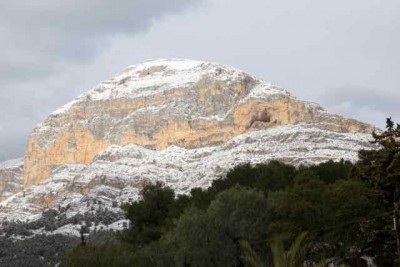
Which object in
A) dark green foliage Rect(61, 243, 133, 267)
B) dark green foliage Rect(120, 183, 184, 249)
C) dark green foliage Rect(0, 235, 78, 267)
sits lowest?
dark green foliage Rect(61, 243, 133, 267)

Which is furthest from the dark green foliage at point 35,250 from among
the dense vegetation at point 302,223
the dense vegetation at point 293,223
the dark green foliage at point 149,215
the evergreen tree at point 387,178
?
the evergreen tree at point 387,178

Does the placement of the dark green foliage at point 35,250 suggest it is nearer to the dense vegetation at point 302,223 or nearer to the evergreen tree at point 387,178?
the dense vegetation at point 302,223

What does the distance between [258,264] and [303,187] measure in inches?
1157

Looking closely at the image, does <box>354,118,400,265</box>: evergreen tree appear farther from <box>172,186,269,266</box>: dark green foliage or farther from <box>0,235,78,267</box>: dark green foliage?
<box>0,235,78,267</box>: dark green foliage

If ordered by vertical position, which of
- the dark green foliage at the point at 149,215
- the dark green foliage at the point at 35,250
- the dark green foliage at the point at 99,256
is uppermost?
the dark green foliage at the point at 35,250

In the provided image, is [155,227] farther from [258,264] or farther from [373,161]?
[258,264]

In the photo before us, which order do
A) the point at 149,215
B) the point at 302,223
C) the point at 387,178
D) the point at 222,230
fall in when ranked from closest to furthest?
the point at 387,178
the point at 302,223
the point at 222,230
the point at 149,215

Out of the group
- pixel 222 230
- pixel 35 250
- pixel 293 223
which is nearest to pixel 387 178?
pixel 293 223

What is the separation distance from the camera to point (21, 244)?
166750mm

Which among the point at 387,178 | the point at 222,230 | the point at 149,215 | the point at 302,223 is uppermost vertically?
the point at 149,215

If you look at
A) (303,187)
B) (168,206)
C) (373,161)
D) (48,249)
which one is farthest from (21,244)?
(373,161)

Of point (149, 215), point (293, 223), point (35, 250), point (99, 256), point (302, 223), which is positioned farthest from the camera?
point (35, 250)

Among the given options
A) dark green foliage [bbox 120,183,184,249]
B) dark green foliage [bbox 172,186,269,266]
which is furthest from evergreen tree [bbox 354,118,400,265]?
dark green foliage [bbox 120,183,184,249]

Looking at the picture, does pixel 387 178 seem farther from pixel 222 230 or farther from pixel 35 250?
pixel 35 250
